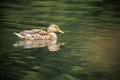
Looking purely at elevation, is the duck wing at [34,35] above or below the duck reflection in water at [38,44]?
above

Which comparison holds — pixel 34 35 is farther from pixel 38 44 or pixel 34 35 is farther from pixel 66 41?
pixel 66 41

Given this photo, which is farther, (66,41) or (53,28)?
(53,28)

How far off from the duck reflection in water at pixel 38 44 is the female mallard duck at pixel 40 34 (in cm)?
3

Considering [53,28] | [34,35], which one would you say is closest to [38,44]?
→ [34,35]

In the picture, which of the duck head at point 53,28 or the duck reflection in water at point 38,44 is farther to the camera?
the duck head at point 53,28

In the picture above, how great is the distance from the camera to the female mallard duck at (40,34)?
12.3 feet

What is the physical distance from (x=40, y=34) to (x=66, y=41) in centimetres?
23

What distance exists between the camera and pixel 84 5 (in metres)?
4.53

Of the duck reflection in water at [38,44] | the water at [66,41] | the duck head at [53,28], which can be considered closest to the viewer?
the water at [66,41]

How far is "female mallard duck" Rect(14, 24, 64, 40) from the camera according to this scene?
3762 millimetres

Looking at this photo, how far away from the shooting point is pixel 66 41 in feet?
12.2

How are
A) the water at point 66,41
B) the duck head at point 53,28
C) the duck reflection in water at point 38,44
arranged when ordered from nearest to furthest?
the water at point 66,41, the duck reflection in water at point 38,44, the duck head at point 53,28

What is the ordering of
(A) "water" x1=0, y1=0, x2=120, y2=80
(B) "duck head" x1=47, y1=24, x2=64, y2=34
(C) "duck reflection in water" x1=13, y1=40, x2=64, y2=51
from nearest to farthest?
(A) "water" x1=0, y1=0, x2=120, y2=80 < (C) "duck reflection in water" x1=13, y1=40, x2=64, y2=51 < (B) "duck head" x1=47, y1=24, x2=64, y2=34

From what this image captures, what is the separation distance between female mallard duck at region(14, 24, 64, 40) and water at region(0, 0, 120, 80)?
5cm
